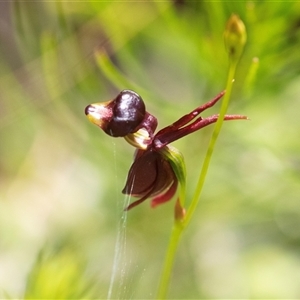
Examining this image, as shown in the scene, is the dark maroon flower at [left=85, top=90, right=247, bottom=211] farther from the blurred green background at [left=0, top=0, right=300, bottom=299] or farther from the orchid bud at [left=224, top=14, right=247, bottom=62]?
the blurred green background at [left=0, top=0, right=300, bottom=299]

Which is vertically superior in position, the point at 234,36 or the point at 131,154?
the point at 234,36

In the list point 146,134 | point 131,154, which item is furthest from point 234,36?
point 131,154

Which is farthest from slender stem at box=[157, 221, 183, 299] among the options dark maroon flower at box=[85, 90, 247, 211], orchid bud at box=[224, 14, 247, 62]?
orchid bud at box=[224, 14, 247, 62]

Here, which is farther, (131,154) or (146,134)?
(131,154)

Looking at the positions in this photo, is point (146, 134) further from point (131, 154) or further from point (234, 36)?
point (131, 154)

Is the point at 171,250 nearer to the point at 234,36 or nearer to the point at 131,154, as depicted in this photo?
the point at 234,36

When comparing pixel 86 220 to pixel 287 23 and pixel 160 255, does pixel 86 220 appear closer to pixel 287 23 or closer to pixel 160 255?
pixel 160 255
